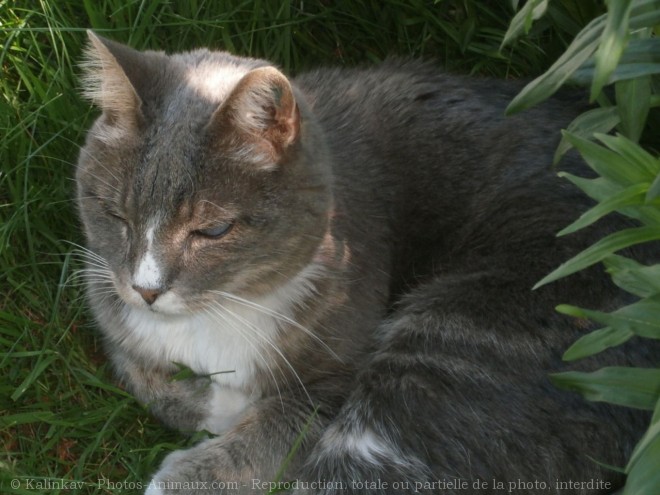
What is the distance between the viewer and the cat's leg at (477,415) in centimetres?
246

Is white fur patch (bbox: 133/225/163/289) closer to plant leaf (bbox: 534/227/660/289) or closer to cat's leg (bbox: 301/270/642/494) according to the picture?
cat's leg (bbox: 301/270/642/494)

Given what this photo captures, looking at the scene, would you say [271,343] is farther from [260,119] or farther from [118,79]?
[118,79]

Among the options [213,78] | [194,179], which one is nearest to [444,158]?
[213,78]

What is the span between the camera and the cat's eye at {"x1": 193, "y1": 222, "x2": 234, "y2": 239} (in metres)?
2.44

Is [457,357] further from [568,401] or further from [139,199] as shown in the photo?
[139,199]

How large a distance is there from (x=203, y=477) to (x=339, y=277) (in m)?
0.67

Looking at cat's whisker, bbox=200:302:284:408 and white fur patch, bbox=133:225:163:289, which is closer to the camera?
white fur patch, bbox=133:225:163:289

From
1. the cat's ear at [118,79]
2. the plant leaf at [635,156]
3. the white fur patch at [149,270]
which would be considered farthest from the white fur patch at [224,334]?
the plant leaf at [635,156]

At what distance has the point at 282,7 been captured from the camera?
3.50 m

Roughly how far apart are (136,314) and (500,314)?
3.37 ft

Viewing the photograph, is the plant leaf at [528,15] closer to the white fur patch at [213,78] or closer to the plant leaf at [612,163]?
the plant leaf at [612,163]

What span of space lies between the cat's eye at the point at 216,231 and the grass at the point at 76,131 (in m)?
0.68

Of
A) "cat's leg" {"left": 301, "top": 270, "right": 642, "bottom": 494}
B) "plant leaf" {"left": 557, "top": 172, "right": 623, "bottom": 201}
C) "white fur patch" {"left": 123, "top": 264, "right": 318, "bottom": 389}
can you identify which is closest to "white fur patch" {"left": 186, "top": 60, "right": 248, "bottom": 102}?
"white fur patch" {"left": 123, "top": 264, "right": 318, "bottom": 389}

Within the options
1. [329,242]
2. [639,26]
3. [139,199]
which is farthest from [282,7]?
[639,26]
